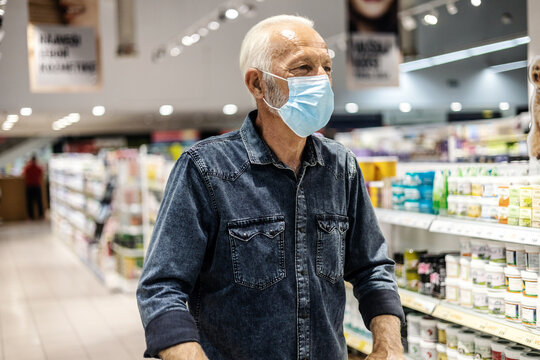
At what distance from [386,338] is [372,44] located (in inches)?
305

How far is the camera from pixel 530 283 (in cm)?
270

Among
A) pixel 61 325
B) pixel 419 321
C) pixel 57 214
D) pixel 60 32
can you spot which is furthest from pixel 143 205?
pixel 57 214

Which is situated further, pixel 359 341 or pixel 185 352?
pixel 359 341

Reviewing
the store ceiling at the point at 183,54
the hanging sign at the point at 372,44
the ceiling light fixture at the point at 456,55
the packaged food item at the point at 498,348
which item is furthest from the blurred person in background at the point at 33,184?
the packaged food item at the point at 498,348

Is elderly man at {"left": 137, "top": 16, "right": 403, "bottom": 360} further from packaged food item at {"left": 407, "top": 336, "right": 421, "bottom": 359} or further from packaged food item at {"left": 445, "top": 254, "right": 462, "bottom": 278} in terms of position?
packaged food item at {"left": 407, "top": 336, "right": 421, "bottom": 359}

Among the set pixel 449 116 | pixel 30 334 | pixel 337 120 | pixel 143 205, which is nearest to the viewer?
pixel 30 334

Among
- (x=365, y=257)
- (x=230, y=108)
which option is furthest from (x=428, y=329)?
(x=230, y=108)

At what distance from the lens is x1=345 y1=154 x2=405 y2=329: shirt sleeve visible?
5.56 feet

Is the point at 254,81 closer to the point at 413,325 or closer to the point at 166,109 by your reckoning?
the point at 413,325

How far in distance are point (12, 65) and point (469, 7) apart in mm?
9842

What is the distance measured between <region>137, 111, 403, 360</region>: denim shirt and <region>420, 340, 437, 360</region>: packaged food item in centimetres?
187

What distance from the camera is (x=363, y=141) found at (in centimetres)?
1545

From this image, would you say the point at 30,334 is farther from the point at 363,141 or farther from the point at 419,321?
the point at 363,141

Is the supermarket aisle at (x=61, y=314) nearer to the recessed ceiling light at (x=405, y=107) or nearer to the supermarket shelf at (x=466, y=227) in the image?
the supermarket shelf at (x=466, y=227)
